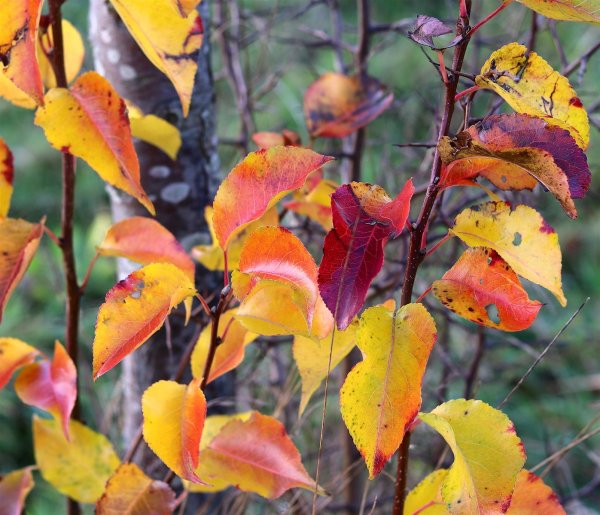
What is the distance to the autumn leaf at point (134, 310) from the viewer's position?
1.15 feet

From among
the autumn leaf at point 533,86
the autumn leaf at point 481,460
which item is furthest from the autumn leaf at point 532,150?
the autumn leaf at point 481,460

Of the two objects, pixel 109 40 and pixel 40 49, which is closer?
pixel 40 49

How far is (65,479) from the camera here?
1.74 ft

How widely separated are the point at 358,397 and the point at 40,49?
1.05 feet

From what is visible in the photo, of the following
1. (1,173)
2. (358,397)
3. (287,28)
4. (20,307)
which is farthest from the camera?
(287,28)

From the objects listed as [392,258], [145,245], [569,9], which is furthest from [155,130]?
[392,258]

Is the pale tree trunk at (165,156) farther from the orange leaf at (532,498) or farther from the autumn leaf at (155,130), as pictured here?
the orange leaf at (532,498)

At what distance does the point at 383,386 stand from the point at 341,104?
35cm

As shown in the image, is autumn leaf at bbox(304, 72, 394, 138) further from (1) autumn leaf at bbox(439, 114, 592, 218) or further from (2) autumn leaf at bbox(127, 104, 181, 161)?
(1) autumn leaf at bbox(439, 114, 592, 218)

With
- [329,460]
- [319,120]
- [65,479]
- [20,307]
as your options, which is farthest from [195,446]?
[20,307]

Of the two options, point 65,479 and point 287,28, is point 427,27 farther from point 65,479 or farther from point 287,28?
point 287,28

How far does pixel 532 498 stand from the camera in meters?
0.38

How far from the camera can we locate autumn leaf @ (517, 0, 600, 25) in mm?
297

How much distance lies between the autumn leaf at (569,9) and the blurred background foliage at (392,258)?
452 millimetres
